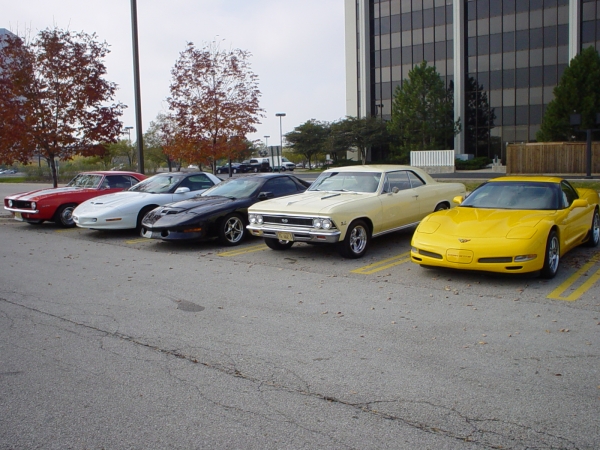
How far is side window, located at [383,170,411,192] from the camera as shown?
35.1ft

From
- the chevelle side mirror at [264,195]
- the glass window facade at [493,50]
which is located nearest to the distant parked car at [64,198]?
the chevelle side mirror at [264,195]

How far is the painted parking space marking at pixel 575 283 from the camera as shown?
23.1ft

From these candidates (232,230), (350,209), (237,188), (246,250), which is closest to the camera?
(350,209)

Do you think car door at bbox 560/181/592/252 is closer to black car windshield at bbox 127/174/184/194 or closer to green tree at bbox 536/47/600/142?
black car windshield at bbox 127/174/184/194

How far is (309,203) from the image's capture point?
9.96 m

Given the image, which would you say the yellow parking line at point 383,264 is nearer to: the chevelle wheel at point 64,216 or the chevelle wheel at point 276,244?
the chevelle wheel at point 276,244

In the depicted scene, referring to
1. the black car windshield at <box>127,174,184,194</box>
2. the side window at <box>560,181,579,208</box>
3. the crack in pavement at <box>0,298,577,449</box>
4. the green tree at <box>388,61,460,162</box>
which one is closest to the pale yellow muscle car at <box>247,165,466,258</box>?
the side window at <box>560,181,579,208</box>

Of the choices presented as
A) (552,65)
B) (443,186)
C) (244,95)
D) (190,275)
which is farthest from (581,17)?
(190,275)

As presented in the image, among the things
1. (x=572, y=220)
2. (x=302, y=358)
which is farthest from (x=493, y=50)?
(x=302, y=358)

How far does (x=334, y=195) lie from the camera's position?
1052 centimetres

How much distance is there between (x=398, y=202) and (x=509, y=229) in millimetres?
3049

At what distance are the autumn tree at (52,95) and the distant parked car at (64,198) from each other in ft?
9.78

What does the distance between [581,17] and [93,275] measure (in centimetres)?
4473

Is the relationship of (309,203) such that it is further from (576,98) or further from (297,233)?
(576,98)
